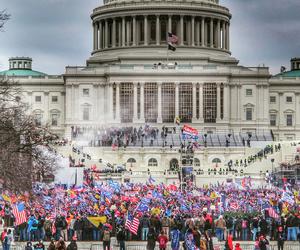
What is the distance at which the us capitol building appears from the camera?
168500 mm

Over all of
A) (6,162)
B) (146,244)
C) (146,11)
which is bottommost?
(146,244)

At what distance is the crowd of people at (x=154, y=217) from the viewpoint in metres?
61.8

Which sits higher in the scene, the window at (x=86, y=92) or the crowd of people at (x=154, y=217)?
the window at (x=86, y=92)

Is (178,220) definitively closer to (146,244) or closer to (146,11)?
(146,244)

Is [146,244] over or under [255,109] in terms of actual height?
under

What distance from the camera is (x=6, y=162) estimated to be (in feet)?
184

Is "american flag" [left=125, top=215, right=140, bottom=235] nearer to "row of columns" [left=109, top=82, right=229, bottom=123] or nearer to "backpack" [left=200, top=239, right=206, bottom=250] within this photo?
"backpack" [left=200, top=239, right=206, bottom=250]

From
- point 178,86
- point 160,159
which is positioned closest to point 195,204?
point 160,159

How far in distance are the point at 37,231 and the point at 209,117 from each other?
106256 millimetres

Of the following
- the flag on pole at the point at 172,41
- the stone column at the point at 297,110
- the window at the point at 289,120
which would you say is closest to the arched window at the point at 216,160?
the flag on pole at the point at 172,41

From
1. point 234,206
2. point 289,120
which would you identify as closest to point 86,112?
point 289,120

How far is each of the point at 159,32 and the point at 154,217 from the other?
124m

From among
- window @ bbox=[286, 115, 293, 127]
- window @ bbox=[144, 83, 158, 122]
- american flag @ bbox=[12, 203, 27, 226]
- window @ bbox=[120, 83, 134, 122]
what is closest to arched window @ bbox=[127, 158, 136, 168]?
window @ bbox=[120, 83, 134, 122]

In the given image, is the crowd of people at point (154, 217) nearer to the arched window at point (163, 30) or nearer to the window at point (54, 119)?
the window at point (54, 119)
